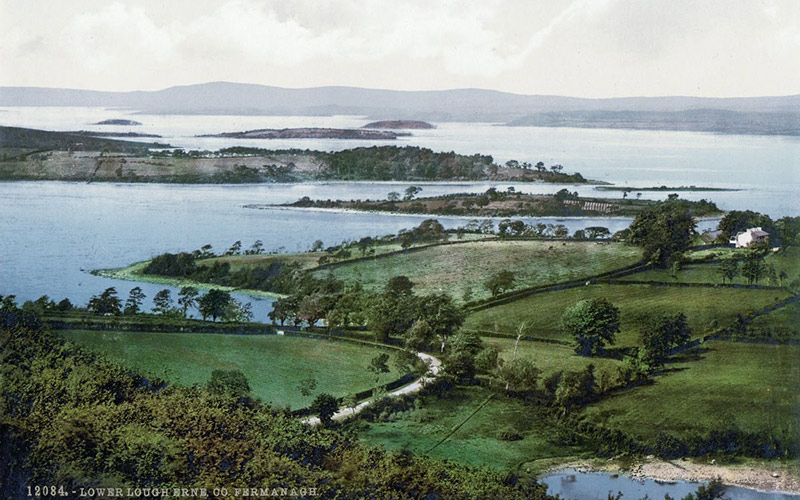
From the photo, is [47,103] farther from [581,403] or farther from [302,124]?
[581,403]

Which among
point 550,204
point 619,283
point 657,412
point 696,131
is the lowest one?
point 657,412

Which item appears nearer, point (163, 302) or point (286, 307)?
point (286, 307)

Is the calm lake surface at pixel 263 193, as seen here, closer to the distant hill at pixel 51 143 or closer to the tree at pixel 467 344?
the distant hill at pixel 51 143

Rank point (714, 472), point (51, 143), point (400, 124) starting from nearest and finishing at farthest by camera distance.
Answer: point (714, 472), point (400, 124), point (51, 143)

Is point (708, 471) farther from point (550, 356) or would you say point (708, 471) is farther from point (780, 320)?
point (550, 356)

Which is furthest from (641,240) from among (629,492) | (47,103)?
(47,103)

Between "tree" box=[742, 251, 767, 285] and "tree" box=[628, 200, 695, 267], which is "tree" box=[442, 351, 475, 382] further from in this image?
"tree" box=[742, 251, 767, 285]

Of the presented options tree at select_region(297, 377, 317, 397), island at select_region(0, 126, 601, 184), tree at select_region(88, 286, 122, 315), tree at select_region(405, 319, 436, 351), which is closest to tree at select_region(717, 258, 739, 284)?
island at select_region(0, 126, 601, 184)

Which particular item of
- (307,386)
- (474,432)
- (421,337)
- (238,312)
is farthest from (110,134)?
(474,432)
